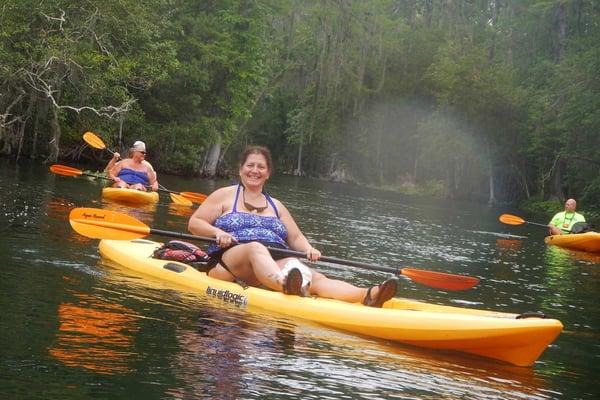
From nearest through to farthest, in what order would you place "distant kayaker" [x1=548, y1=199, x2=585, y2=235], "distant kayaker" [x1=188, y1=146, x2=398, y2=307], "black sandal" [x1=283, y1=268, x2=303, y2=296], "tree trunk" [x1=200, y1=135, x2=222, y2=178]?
1. "black sandal" [x1=283, y1=268, x2=303, y2=296]
2. "distant kayaker" [x1=188, y1=146, x2=398, y2=307]
3. "distant kayaker" [x1=548, y1=199, x2=585, y2=235]
4. "tree trunk" [x1=200, y1=135, x2=222, y2=178]

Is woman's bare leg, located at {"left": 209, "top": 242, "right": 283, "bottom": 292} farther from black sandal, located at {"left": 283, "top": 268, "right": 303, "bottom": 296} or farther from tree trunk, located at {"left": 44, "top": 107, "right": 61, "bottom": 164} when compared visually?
tree trunk, located at {"left": 44, "top": 107, "right": 61, "bottom": 164}

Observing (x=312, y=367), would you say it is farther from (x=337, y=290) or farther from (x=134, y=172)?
(x=134, y=172)

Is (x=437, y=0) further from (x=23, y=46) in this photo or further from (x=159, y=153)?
(x=23, y=46)

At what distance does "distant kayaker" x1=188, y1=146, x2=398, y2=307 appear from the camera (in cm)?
603

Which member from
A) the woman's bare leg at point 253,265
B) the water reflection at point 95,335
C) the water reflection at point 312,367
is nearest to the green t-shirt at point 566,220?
the woman's bare leg at point 253,265

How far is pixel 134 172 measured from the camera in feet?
47.4

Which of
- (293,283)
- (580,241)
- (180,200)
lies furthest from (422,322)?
(580,241)

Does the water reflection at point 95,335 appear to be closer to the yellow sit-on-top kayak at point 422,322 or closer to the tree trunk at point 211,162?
the yellow sit-on-top kayak at point 422,322

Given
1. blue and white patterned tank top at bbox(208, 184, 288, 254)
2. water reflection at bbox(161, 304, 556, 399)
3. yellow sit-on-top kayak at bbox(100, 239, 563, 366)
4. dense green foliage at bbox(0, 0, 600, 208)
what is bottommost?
→ water reflection at bbox(161, 304, 556, 399)

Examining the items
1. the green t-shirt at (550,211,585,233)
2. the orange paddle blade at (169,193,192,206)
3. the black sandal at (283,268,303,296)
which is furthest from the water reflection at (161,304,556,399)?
the green t-shirt at (550,211,585,233)

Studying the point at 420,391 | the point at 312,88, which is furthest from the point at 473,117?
the point at 420,391

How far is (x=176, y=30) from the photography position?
26.7 metres

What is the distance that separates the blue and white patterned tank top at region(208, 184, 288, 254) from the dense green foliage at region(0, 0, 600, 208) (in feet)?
42.3

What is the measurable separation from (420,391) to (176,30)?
23.6 metres
